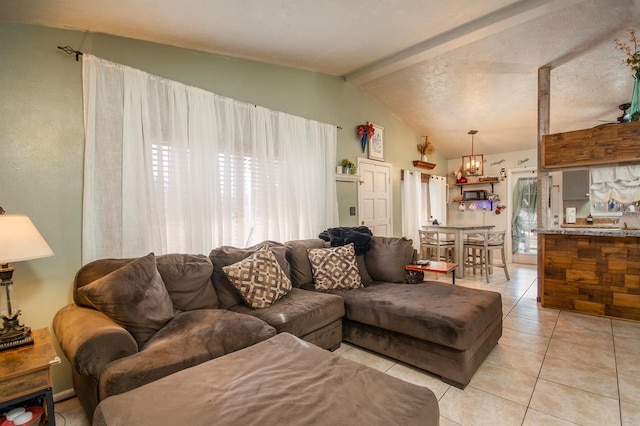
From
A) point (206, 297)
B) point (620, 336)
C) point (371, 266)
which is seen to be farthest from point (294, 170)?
point (620, 336)

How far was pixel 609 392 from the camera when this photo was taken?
203cm

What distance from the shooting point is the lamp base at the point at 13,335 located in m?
1.60

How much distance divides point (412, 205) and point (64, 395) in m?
5.32

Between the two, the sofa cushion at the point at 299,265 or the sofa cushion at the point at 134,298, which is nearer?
the sofa cushion at the point at 134,298

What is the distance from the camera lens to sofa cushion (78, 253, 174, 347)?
70.9 inches

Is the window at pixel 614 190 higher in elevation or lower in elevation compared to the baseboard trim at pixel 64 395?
higher

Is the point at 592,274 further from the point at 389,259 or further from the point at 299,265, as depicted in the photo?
the point at 299,265

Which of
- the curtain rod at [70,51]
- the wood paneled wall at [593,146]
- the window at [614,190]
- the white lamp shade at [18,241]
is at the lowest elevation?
the white lamp shade at [18,241]

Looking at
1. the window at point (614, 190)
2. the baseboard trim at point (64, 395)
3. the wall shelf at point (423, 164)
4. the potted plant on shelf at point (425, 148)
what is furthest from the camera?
the potted plant on shelf at point (425, 148)

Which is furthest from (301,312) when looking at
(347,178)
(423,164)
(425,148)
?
(425,148)

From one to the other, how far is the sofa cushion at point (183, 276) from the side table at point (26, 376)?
0.58 meters

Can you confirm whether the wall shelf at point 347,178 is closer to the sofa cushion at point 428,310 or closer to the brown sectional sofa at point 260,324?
the brown sectional sofa at point 260,324

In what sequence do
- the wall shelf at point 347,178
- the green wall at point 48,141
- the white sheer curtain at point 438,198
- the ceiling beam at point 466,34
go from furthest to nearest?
the white sheer curtain at point 438,198, the wall shelf at point 347,178, the ceiling beam at point 466,34, the green wall at point 48,141

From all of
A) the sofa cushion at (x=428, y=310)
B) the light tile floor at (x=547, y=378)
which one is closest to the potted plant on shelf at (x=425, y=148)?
the light tile floor at (x=547, y=378)
